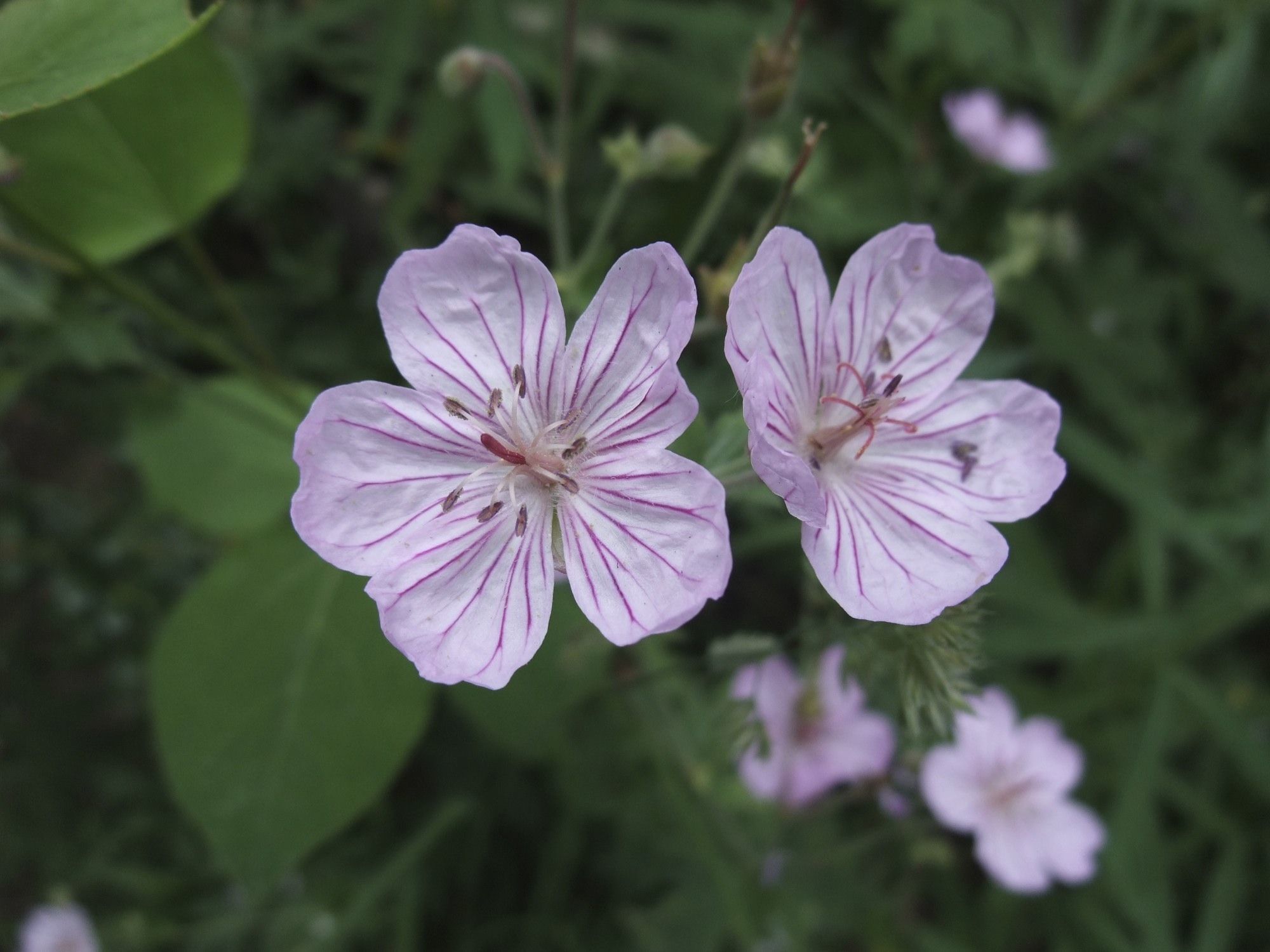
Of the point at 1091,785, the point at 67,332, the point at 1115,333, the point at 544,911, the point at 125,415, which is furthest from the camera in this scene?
the point at 1115,333

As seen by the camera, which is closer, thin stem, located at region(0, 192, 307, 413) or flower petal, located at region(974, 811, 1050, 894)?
Answer: thin stem, located at region(0, 192, 307, 413)

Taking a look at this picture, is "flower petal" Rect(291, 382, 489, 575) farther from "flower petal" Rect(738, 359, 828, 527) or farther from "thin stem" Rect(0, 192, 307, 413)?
"thin stem" Rect(0, 192, 307, 413)

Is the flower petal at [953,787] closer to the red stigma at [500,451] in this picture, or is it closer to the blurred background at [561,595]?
the blurred background at [561,595]

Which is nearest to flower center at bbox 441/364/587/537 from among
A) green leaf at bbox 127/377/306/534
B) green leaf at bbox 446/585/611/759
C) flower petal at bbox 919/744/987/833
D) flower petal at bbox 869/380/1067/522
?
flower petal at bbox 869/380/1067/522

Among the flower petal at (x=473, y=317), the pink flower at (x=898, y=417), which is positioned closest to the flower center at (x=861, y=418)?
the pink flower at (x=898, y=417)

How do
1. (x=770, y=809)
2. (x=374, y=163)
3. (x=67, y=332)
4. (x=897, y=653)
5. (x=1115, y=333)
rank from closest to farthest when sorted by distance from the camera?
(x=897, y=653)
(x=67, y=332)
(x=770, y=809)
(x=1115, y=333)
(x=374, y=163)

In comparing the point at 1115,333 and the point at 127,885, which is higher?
the point at 1115,333

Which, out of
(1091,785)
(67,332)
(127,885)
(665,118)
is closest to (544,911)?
(127,885)

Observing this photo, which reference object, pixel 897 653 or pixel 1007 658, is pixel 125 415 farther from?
pixel 1007 658
